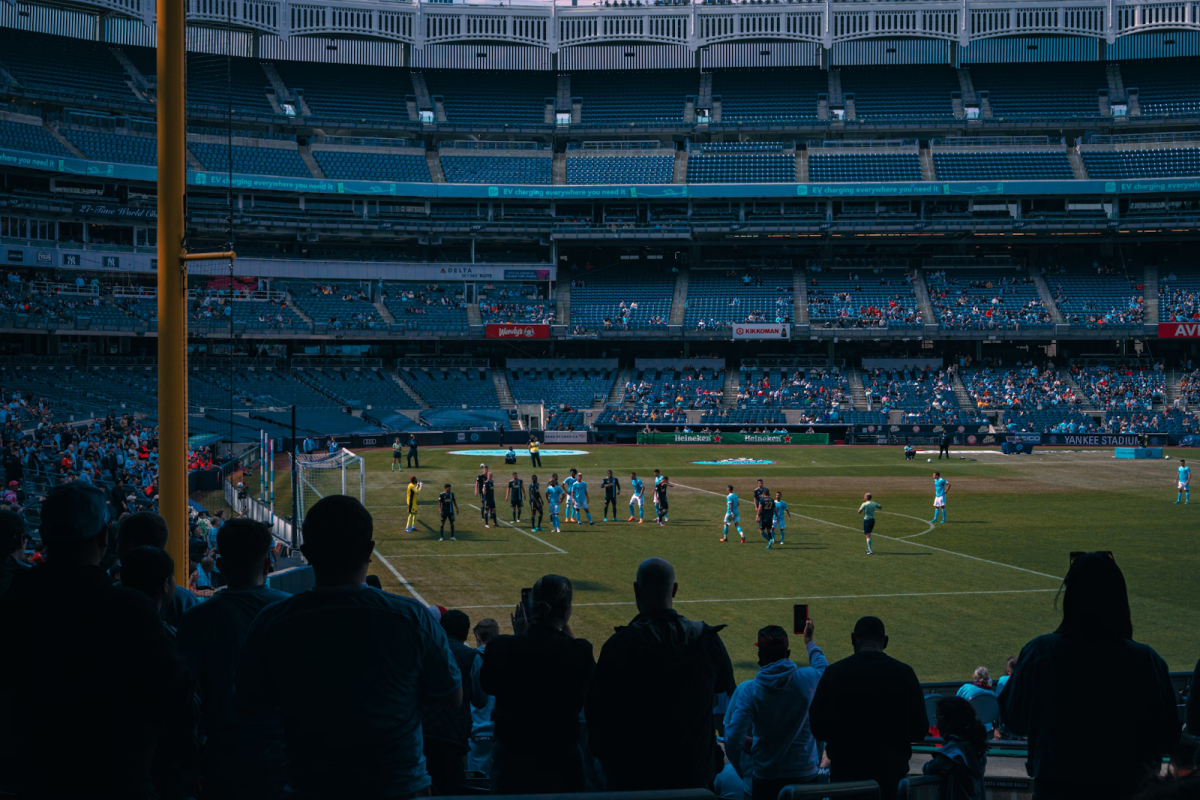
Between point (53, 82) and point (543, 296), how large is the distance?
38920mm

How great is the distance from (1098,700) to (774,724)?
2.31 metres

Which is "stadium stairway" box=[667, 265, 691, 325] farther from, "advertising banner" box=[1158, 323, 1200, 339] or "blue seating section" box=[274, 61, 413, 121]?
"advertising banner" box=[1158, 323, 1200, 339]

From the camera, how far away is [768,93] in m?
83.3

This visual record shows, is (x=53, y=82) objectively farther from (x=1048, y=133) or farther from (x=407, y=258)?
(x=1048, y=133)

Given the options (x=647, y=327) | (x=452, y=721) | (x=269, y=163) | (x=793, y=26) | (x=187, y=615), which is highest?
(x=793, y=26)

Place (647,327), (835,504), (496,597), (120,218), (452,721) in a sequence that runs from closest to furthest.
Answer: (452,721), (496,597), (835,504), (120,218), (647,327)

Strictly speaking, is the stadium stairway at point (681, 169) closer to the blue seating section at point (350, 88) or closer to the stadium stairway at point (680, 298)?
the stadium stairway at point (680, 298)

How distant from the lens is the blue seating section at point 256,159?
239 feet

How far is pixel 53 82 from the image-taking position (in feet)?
228

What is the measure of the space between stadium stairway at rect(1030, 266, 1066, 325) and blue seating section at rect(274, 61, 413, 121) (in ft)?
176

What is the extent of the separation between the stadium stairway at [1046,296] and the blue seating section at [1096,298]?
33 centimetres

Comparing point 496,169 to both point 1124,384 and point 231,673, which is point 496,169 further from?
point 231,673

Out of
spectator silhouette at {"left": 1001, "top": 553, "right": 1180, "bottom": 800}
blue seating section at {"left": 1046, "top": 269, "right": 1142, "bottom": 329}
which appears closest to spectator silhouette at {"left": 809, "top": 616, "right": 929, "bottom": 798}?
spectator silhouette at {"left": 1001, "top": 553, "right": 1180, "bottom": 800}

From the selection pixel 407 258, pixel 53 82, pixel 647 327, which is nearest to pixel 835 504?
pixel 647 327
